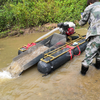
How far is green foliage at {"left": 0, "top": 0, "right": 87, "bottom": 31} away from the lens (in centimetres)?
705

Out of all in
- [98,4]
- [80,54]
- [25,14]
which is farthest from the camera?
[25,14]

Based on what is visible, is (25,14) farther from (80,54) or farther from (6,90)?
(6,90)

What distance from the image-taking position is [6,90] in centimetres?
237

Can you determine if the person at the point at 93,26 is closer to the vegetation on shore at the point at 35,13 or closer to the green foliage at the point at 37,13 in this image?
the vegetation on shore at the point at 35,13

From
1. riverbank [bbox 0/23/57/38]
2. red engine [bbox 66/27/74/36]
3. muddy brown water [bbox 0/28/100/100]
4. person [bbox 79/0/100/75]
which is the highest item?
person [bbox 79/0/100/75]

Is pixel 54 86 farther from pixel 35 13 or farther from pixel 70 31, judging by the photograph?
pixel 35 13

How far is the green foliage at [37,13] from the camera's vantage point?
23.1 feet

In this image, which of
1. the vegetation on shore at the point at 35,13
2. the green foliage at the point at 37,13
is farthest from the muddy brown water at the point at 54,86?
the green foliage at the point at 37,13

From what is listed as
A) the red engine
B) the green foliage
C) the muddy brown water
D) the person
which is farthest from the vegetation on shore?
the person

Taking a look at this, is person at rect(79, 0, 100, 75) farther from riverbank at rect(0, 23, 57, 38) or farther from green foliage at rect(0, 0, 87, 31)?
green foliage at rect(0, 0, 87, 31)

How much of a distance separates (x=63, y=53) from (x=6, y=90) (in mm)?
1817

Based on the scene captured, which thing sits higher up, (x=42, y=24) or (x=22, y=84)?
(x=42, y=24)

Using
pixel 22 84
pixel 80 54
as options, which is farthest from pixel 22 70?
pixel 80 54

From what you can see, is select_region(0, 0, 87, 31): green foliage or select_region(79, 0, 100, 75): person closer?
select_region(79, 0, 100, 75): person
